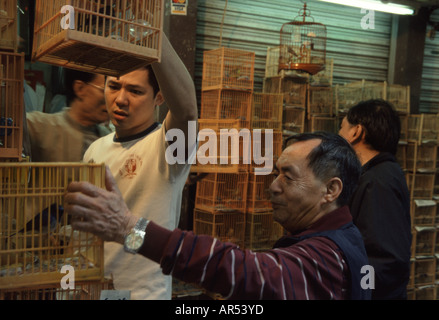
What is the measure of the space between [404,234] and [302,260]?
4.22 feet

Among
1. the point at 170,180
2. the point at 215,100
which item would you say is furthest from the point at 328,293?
the point at 215,100

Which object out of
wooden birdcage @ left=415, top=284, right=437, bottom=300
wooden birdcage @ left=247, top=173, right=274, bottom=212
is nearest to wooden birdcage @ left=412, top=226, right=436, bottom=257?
wooden birdcage @ left=415, top=284, right=437, bottom=300

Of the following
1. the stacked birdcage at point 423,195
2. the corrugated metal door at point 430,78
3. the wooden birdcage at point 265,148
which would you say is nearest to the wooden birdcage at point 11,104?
the wooden birdcage at point 265,148

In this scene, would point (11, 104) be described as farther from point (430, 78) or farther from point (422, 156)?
point (430, 78)

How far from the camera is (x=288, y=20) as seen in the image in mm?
6355

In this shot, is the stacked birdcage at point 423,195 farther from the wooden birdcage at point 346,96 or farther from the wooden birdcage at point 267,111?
the wooden birdcage at point 267,111

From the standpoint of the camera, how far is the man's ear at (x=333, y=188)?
5.38 ft

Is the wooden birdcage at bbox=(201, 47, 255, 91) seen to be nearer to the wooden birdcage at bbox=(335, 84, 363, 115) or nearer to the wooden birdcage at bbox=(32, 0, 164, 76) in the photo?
the wooden birdcage at bbox=(335, 84, 363, 115)

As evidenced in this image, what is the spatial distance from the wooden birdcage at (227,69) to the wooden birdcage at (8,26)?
12.8ft

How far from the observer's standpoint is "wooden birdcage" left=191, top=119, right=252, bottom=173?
486cm

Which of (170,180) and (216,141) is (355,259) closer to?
(170,180)

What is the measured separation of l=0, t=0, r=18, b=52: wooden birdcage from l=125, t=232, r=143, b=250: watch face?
70cm

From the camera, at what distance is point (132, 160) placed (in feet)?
6.29

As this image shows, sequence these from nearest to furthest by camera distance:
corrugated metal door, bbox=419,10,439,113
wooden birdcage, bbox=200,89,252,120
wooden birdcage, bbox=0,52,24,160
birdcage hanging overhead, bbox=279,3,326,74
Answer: wooden birdcage, bbox=0,52,24,160
wooden birdcage, bbox=200,89,252,120
birdcage hanging overhead, bbox=279,3,326,74
corrugated metal door, bbox=419,10,439,113
